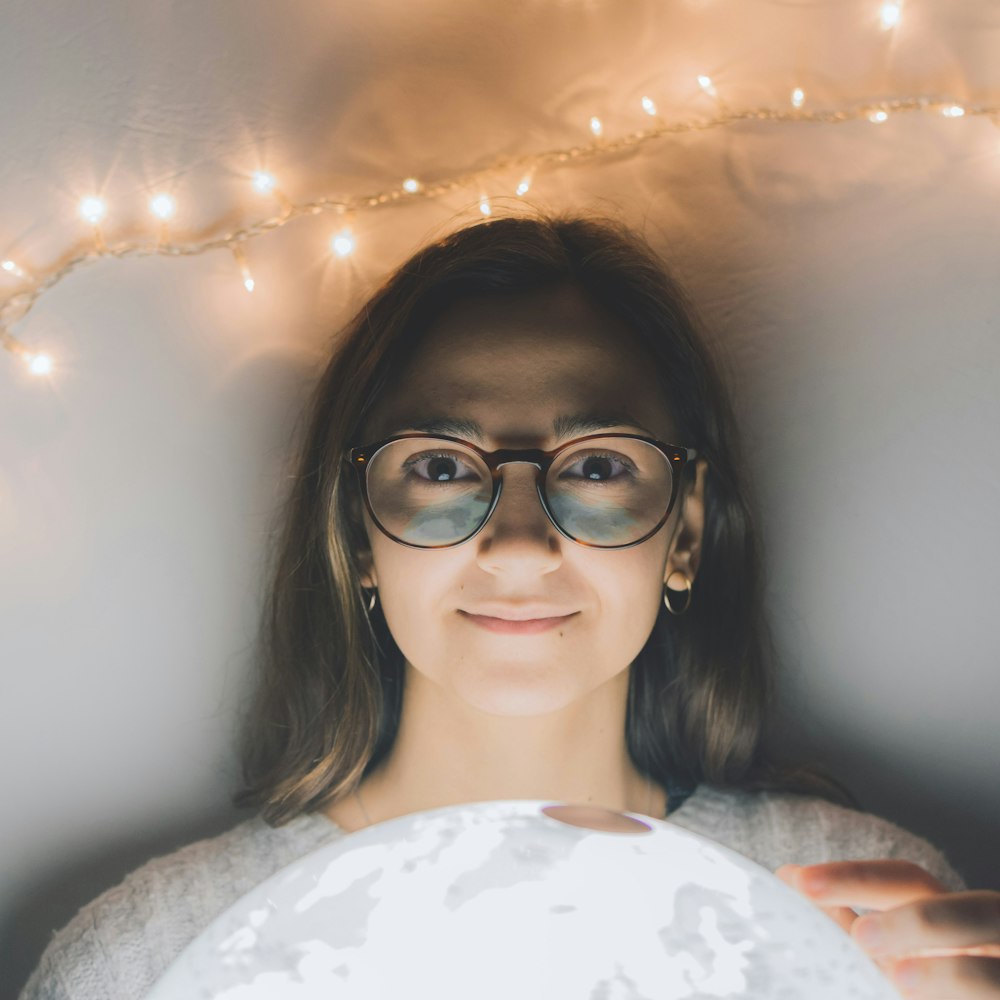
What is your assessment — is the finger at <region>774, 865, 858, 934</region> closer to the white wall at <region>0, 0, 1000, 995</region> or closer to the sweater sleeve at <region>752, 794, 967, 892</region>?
the sweater sleeve at <region>752, 794, 967, 892</region>

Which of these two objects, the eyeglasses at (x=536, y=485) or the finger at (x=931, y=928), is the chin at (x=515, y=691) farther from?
the finger at (x=931, y=928)

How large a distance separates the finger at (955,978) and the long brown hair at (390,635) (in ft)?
1.38

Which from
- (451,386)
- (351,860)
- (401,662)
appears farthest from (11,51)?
(351,860)

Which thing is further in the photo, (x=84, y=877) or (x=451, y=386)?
(x=84, y=877)

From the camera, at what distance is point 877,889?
911mm

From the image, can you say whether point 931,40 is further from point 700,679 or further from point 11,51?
point 11,51

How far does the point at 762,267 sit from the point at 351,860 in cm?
104

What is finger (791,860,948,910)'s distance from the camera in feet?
2.96

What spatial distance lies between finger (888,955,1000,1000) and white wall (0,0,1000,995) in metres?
0.46

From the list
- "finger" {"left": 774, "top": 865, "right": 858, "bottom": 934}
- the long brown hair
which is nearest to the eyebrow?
the long brown hair

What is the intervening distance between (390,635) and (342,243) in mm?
566

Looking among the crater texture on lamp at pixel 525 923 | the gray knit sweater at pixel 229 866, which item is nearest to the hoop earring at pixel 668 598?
the gray knit sweater at pixel 229 866

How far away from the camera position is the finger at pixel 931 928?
0.89 meters

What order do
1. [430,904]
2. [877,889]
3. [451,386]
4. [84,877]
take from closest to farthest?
[430,904], [877,889], [451,386], [84,877]
